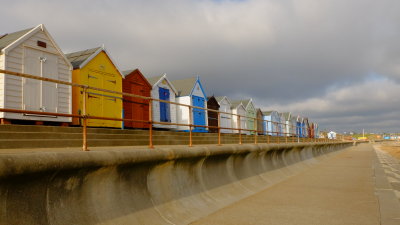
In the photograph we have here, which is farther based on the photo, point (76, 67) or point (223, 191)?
point (76, 67)

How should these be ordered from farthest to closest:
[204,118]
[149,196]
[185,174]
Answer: [204,118] < [185,174] < [149,196]

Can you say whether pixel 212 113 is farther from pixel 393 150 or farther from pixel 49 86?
pixel 393 150

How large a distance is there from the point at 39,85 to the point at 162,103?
942 centimetres

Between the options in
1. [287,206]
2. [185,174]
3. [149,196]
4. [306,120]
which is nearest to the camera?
[149,196]

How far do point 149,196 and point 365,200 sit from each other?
5637mm

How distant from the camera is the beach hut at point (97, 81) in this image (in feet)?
48.2

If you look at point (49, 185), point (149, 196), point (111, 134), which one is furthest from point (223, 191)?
point (111, 134)

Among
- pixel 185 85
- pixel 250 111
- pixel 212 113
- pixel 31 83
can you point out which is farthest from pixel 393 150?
pixel 31 83

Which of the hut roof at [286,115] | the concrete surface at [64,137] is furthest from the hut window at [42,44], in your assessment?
the hut roof at [286,115]

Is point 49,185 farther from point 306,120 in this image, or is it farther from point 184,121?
point 306,120

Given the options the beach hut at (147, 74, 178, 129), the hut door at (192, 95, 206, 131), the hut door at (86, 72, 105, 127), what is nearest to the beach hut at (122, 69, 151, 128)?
the beach hut at (147, 74, 178, 129)

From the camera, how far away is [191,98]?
24391 millimetres

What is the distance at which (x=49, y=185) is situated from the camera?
3.73 metres

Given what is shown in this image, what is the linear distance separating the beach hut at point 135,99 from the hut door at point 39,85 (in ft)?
15.0
